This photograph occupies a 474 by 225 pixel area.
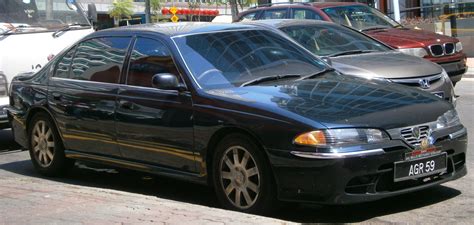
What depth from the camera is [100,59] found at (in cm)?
715

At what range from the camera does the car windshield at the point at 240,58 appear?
617cm

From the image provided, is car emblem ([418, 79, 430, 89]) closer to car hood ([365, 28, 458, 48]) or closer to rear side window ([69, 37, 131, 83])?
car hood ([365, 28, 458, 48])

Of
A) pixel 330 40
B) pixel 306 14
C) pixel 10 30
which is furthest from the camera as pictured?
pixel 306 14

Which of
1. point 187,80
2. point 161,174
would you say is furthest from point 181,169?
point 187,80

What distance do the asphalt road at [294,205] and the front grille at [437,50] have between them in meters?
3.61

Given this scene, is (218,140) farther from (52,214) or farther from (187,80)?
(52,214)

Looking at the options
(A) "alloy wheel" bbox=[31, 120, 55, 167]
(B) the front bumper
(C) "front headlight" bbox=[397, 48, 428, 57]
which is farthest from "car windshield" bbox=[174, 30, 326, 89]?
(C) "front headlight" bbox=[397, 48, 428, 57]

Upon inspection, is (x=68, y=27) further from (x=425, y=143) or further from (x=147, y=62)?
(x=425, y=143)

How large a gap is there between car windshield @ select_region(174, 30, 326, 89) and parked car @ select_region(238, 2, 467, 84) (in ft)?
16.3

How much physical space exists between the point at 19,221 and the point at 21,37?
5.27 m

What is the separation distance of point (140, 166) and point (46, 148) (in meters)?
1.69

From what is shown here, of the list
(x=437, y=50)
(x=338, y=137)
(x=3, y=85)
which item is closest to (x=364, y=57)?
(x=437, y=50)

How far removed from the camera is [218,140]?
5.79 meters

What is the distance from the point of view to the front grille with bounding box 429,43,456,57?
460 inches
